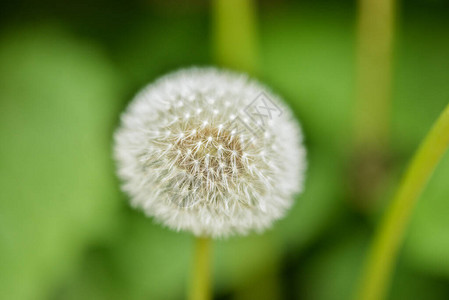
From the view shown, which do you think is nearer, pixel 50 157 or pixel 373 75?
pixel 50 157

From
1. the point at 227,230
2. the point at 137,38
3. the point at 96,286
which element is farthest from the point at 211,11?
the point at 227,230

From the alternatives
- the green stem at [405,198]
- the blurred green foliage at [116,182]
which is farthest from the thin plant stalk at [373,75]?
the green stem at [405,198]

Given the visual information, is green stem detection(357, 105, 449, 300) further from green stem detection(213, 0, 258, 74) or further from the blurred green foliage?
green stem detection(213, 0, 258, 74)

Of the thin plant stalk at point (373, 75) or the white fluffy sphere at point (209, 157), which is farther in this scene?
the thin plant stalk at point (373, 75)

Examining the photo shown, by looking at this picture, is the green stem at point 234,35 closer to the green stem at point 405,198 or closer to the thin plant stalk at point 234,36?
the thin plant stalk at point 234,36

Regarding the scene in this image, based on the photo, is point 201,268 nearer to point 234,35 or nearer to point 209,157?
point 209,157

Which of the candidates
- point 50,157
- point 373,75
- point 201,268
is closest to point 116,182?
point 50,157
